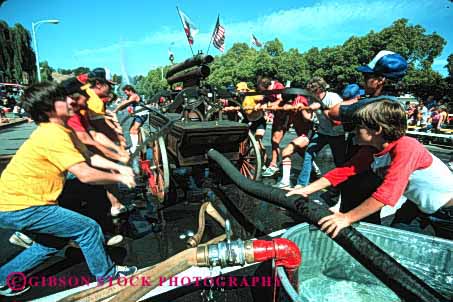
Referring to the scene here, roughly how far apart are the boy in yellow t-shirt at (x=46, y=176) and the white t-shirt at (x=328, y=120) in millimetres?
3069

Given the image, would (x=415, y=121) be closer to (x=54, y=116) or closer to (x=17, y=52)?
(x=54, y=116)

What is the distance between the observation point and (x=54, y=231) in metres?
2.20

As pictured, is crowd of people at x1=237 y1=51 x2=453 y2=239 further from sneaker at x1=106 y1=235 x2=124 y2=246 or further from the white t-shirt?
sneaker at x1=106 y1=235 x2=124 y2=246

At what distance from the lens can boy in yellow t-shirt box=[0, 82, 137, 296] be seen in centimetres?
205

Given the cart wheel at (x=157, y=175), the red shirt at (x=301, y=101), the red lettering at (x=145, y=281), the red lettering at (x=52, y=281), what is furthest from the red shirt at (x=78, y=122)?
the red shirt at (x=301, y=101)

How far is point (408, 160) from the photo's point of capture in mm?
1775

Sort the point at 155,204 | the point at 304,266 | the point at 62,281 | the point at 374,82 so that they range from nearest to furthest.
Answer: the point at 304,266, the point at 62,281, the point at 374,82, the point at 155,204

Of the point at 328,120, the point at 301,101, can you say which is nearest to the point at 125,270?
the point at 328,120

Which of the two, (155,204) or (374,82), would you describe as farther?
(155,204)

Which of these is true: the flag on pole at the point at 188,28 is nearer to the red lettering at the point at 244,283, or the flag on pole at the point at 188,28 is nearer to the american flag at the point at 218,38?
the american flag at the point at 218,38

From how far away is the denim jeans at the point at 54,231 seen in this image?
6.98 feet

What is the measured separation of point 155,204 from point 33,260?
7.36 feet

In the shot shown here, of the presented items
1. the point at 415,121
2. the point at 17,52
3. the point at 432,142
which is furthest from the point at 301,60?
the point at 17,52

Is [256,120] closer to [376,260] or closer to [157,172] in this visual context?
[157,172]
